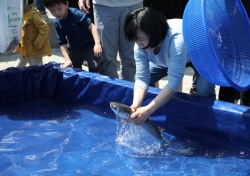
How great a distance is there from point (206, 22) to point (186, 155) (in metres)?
1.00

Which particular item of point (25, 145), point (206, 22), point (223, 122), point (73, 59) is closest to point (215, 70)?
point (206, 22)

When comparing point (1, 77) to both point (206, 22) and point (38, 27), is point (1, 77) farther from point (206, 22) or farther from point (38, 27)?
point (206, 22)

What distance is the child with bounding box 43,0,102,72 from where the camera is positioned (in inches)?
151

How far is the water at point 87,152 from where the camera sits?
9.15 ft

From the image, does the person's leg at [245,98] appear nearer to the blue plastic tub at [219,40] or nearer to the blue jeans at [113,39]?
the blue plastic tub at [219,40]

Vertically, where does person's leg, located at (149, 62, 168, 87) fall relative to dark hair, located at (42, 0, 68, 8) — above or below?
below

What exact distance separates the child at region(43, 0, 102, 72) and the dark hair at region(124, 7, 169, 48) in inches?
43.8

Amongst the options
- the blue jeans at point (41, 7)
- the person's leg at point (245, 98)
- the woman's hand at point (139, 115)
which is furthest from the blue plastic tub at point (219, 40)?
the blue jeans at point (41, 7)

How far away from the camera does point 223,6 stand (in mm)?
2633

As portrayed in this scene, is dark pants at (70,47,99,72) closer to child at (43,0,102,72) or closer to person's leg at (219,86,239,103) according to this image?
child at (43,0,102,72)

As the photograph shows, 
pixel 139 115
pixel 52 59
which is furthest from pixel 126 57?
pixel 52 59

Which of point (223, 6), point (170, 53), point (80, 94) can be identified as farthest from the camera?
point (80, 94)

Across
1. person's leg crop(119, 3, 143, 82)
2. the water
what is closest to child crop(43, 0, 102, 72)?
person's leg crop(119, 3, 143, 82)

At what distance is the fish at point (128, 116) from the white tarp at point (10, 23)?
1277 millimetres
